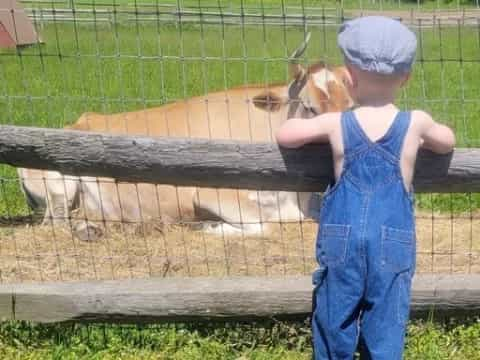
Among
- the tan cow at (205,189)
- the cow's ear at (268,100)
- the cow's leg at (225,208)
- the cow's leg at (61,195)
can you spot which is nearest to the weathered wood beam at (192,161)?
the tan cow at (205,189)

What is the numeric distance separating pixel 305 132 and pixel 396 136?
37cm

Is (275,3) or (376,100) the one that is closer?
(376,100)

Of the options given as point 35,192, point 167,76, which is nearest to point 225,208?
point 35,192

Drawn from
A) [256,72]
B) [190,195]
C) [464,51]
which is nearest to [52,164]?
[190,195]

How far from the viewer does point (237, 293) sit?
4336 millimetres

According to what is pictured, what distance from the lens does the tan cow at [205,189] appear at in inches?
272

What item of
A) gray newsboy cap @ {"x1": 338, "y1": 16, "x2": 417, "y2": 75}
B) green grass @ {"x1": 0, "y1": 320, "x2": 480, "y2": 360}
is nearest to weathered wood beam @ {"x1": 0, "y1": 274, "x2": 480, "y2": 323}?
green grass @ {"x1": 0, "y1": 320, "x2": 480, "y2": 360}

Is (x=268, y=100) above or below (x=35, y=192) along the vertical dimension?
above

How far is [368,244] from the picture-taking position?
11.1 feet

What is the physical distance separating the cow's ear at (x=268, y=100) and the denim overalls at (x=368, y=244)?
3620 millimetres

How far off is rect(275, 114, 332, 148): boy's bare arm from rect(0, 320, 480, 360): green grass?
1.15 m

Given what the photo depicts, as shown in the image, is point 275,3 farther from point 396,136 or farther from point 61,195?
point 396,136

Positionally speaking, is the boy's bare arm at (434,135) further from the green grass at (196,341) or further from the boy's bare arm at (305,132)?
the green grass at (196,341)

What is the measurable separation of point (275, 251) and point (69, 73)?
616 centimetres
